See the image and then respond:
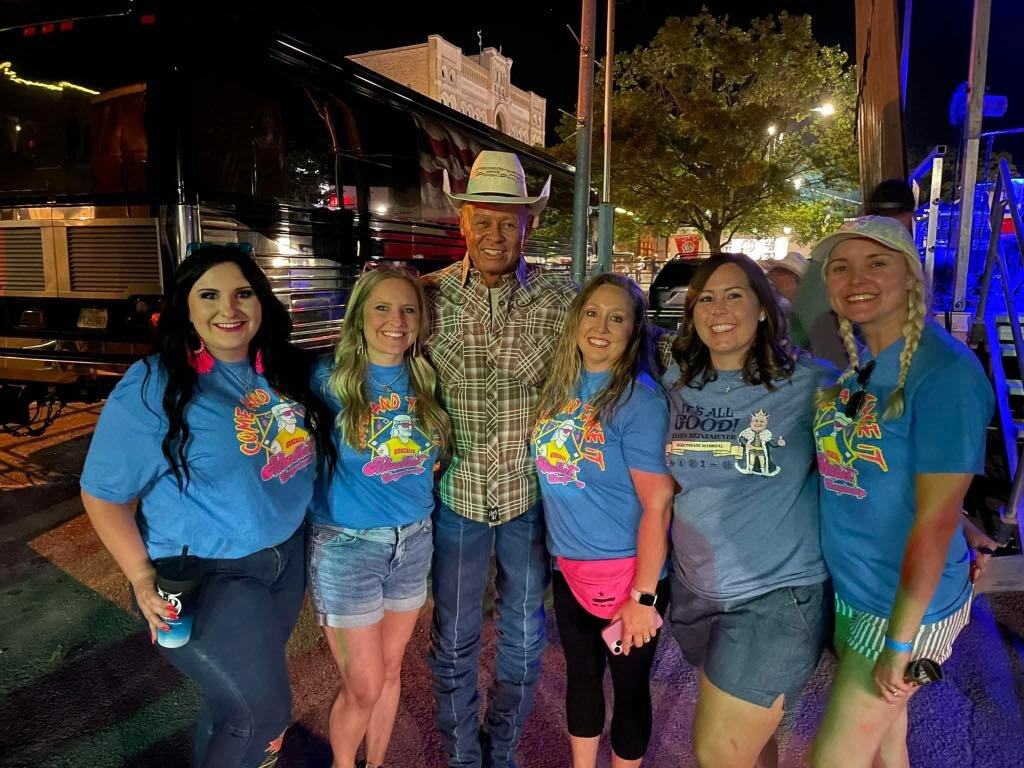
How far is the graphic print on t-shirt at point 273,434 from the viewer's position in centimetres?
196

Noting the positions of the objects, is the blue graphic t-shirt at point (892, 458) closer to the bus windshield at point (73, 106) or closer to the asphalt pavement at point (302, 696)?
the asphalt pavement at point (302, 696)

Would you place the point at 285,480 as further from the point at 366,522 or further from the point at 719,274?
the point at 719,274

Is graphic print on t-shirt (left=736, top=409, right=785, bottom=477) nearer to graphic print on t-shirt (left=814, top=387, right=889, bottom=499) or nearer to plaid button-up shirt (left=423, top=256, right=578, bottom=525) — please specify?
graphic print on t-shirt (left=814, top=387, right=889, bottom=499)

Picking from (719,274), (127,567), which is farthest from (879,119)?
(127,567)

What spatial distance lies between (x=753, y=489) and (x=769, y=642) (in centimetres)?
45

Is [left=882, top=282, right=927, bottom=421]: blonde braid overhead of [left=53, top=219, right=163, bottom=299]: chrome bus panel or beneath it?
beneath

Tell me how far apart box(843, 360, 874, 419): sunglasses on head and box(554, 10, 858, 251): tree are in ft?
59.1

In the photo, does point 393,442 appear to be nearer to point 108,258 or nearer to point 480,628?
point 480,628

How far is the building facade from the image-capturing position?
130 feet

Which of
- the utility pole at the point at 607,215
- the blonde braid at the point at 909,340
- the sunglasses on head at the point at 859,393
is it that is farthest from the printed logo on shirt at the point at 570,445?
the utility pole at the point at 607,215

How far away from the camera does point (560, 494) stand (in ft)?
7.39

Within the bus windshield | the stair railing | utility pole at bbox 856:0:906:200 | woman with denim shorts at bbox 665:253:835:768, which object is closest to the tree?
utility pole at bbox 856:0:906:200

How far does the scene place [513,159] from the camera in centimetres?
294

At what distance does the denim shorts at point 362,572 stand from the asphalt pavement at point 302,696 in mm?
348
